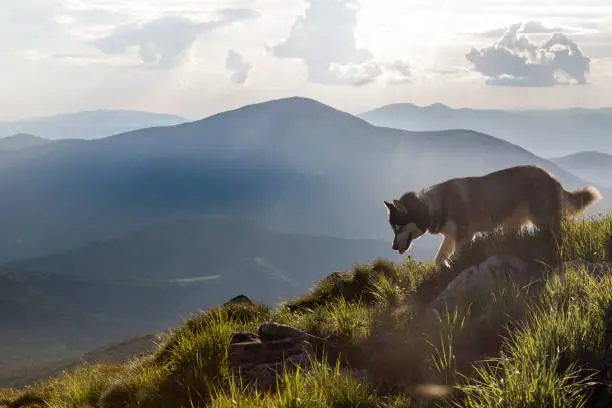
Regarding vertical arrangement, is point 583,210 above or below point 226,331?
above

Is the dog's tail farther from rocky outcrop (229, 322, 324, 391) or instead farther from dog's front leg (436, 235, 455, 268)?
rocky outcrop (229, 322, 324, 391)

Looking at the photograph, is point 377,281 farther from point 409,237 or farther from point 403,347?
point 403,347

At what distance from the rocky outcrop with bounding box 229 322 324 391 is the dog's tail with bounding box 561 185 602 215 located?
310 inches

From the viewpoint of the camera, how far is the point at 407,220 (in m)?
16.1

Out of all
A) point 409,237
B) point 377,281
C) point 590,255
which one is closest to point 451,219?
point 409,237

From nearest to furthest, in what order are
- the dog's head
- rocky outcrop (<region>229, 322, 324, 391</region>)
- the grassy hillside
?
the grassy hillside < rocky outcrop (<region>229, 322, 324, 391</region>) < the dog's head

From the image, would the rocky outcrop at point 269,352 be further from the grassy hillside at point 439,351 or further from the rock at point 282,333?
the grassy hillside at point 439,351

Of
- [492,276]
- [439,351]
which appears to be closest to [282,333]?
[439,351]

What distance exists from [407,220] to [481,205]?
1.96m

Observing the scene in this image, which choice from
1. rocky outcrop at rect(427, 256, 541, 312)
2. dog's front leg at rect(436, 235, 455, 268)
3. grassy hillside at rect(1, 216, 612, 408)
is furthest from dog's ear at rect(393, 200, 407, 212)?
rocky outcrop at rect(427, 256, 541, 312)

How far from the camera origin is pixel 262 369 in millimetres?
9867

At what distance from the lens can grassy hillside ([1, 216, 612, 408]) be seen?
600 cm

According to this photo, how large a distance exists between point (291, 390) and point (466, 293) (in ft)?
13.6

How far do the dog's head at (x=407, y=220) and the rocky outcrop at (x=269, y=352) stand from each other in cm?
597
